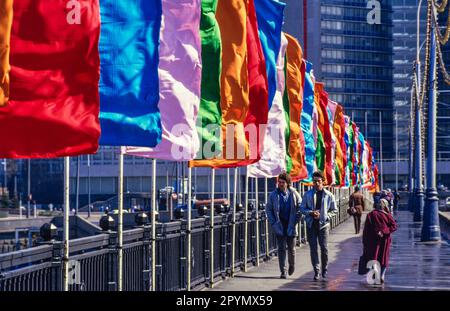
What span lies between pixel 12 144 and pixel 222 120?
1006cm

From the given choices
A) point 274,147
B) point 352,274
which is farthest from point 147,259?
point 274,147

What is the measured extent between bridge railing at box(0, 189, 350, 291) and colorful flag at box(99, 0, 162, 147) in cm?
134

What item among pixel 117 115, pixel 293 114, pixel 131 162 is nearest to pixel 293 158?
pixel 293 114

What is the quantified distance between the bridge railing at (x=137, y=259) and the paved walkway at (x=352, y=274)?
22.1 inches

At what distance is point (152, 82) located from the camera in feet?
44.4

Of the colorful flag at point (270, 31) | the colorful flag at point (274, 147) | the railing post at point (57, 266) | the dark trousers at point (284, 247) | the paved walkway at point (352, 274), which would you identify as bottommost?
the paved walkway at point (352, 274)

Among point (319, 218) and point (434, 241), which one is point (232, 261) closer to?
point (319, 218)

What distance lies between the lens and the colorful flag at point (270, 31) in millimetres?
25391

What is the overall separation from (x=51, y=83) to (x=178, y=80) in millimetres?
5498

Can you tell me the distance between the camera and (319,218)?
21.9 metres

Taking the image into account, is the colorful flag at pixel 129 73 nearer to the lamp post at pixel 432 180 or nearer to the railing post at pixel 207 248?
the railing post at pixel 207 248

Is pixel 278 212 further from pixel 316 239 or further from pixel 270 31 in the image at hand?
pixel 270 31

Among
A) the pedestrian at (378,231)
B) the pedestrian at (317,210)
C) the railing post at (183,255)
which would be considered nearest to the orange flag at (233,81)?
the railing post at (183,255)
